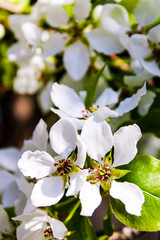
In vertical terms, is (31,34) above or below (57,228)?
above

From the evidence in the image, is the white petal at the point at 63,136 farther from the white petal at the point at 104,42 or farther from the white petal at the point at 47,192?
the white petal at the point at 104,42

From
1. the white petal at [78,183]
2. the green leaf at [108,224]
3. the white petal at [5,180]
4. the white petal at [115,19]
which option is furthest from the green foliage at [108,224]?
the white petal at [115,19]

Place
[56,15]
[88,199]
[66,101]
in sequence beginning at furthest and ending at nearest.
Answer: [56,15]
[66,101]
[88,199]

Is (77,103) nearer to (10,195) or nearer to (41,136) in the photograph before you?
(41,136)

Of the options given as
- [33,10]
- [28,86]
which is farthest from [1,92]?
[33,10]

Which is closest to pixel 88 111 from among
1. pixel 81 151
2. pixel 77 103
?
pixel 77 103

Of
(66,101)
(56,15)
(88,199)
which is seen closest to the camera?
(88,199)

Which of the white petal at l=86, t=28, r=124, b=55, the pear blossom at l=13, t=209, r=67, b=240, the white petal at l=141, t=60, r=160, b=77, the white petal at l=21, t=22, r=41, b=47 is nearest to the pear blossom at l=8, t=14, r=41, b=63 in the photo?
the white petal at l=21, t=22, r=41, b=47

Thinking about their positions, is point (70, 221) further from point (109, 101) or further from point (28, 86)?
point (28, 86)
